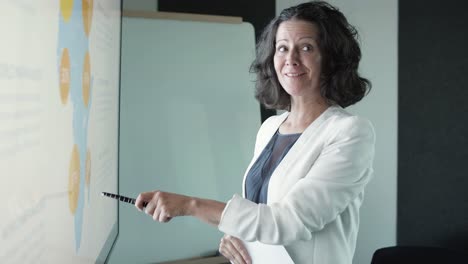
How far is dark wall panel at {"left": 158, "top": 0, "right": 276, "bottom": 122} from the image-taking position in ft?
9.12

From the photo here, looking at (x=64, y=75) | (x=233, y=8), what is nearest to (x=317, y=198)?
(x=64, y=75)

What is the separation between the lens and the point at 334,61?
62.0 inches

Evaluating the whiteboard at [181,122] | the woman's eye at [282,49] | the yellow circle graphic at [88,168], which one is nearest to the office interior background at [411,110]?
the whiteboard at [181,122]

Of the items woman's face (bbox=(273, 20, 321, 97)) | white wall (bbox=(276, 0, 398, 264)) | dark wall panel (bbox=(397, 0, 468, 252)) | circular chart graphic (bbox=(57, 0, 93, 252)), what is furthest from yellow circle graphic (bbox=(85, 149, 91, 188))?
dark wall panel (bbox=(397, 0, 468, 252))

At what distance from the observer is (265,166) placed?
5.29 feet

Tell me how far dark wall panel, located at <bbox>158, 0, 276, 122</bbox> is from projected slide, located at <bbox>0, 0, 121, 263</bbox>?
1.28 meters

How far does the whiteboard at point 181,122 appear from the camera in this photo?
219 centimetres

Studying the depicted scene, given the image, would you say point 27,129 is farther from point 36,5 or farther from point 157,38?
point 157,38

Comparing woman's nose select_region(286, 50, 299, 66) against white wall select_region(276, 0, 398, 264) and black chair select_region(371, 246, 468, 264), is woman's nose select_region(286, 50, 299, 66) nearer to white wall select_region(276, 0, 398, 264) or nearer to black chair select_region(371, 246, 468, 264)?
black chair select_region(371, 246, 468, 264)

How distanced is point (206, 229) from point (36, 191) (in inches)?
63.9

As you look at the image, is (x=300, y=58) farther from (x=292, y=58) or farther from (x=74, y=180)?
(x=74, y=180)

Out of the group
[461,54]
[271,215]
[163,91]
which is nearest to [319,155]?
[271,215]

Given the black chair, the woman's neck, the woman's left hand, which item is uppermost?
the woman's neck

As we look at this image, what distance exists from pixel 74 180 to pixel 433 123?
2.39 metres
